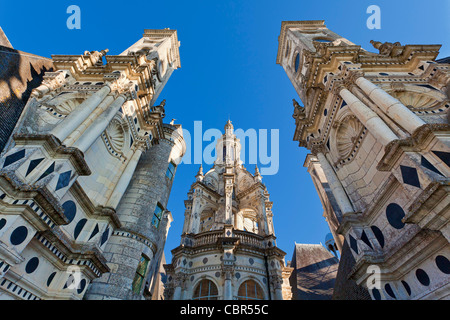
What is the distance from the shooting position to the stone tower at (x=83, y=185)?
23.0 ft

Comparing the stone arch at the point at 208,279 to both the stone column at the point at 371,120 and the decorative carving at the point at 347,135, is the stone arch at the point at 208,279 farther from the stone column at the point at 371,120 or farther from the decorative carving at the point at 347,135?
the stone column at the point at 371,120

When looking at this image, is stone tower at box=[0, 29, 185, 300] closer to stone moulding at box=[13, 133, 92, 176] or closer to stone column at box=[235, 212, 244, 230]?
stone moulding at box=[13, 133, 92, 176]

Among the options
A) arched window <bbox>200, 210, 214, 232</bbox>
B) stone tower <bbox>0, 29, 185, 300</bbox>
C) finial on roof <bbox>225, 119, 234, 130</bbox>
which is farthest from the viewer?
finial on roof <bbox>225, 119, 234, 130</bbox>

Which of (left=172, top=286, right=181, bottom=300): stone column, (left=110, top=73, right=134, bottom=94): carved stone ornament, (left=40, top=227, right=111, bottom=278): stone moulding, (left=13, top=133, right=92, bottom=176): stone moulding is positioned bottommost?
(left=40, top=227, right=111, bottom=278): stone moulding

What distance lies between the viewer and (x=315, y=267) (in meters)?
33.0

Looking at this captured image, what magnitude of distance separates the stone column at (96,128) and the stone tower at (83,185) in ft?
0.14

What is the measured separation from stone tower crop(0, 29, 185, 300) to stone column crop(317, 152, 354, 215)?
11.1 meters

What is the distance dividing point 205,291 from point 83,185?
12903 millimetres

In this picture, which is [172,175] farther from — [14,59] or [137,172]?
[14,59]

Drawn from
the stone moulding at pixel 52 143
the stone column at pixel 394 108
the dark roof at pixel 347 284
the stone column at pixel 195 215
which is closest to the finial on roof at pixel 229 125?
the stone column at pixel 195 215

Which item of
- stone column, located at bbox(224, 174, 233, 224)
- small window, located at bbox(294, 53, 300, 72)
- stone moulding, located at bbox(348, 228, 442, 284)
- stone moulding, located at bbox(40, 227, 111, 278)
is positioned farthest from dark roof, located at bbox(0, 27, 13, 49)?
stone moulding, located at bbox(348, 228, 442, 284)

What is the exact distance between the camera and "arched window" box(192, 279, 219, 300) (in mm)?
17766

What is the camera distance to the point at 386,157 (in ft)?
28.3
